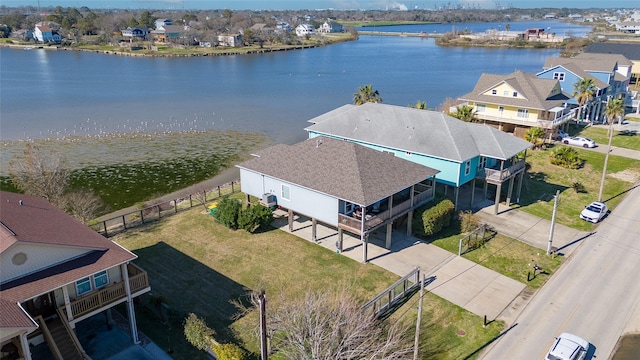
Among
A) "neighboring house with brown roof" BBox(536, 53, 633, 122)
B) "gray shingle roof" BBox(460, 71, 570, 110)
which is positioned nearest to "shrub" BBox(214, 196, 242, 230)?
"gray shingle roof" BBox(460, 71, 570, 110)

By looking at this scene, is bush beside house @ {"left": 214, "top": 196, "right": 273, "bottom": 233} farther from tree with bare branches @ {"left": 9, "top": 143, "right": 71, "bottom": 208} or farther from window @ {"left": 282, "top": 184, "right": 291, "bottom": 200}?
tree with bare branches @ {"left": 9, "top": 143, "right": 71, "bottom": 208}

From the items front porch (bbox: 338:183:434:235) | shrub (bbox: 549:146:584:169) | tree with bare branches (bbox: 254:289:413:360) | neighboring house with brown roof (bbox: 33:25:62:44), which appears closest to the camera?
tree with bare branches (bbox: 254:289:413:360)

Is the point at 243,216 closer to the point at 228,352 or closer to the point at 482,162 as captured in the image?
the point at 228,352

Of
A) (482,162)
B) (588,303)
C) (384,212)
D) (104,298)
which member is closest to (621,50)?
(482,162)

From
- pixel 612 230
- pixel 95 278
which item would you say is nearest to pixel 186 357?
pixel 95 278

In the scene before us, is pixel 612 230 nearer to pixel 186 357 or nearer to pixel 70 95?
pixel 186 357

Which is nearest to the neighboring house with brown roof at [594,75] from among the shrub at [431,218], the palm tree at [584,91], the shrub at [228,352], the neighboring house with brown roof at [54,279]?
the palm tree at [584,91]
